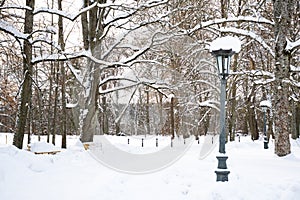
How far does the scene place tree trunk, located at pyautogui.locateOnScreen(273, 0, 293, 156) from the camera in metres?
10.7

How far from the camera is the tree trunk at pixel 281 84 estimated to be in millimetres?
10664

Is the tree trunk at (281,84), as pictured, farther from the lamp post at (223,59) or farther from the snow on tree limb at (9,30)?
the snow on tree limb at (9,30)

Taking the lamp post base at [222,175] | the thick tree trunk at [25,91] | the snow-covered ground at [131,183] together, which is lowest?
the snow-covered ground at [131,183]

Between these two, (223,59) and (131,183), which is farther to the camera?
(223,59)

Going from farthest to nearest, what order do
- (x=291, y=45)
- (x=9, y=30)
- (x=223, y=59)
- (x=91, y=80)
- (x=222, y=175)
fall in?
(x=91, y=80), (x=291, y=45), (x=9, y=30), (x=223, y=59), (x=222, y=175)

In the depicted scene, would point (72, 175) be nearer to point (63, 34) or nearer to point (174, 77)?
point (174, 77)

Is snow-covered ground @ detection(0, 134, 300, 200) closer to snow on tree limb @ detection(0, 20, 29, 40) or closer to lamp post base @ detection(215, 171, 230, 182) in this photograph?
lamp post base @ detection(215, 171, 230, 182)

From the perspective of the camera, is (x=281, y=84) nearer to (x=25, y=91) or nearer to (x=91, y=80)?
(x=91, y=80)

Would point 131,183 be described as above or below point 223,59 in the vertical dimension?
below

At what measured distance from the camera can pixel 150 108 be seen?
35281 mm

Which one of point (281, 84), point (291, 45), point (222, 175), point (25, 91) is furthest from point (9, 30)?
point (291, 45)

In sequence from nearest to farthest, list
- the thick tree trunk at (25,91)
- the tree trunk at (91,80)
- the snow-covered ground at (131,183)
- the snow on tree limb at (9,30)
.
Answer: the snow-covered ground at (131,183) → the snow on tree limb at (9,30) → the thick tree trunk at (25,91) → the tree trunk at (91,80)

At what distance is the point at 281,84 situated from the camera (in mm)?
10695

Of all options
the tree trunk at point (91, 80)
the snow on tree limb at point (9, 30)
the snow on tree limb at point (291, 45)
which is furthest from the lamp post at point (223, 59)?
the tree trunk at point (91, 80)
